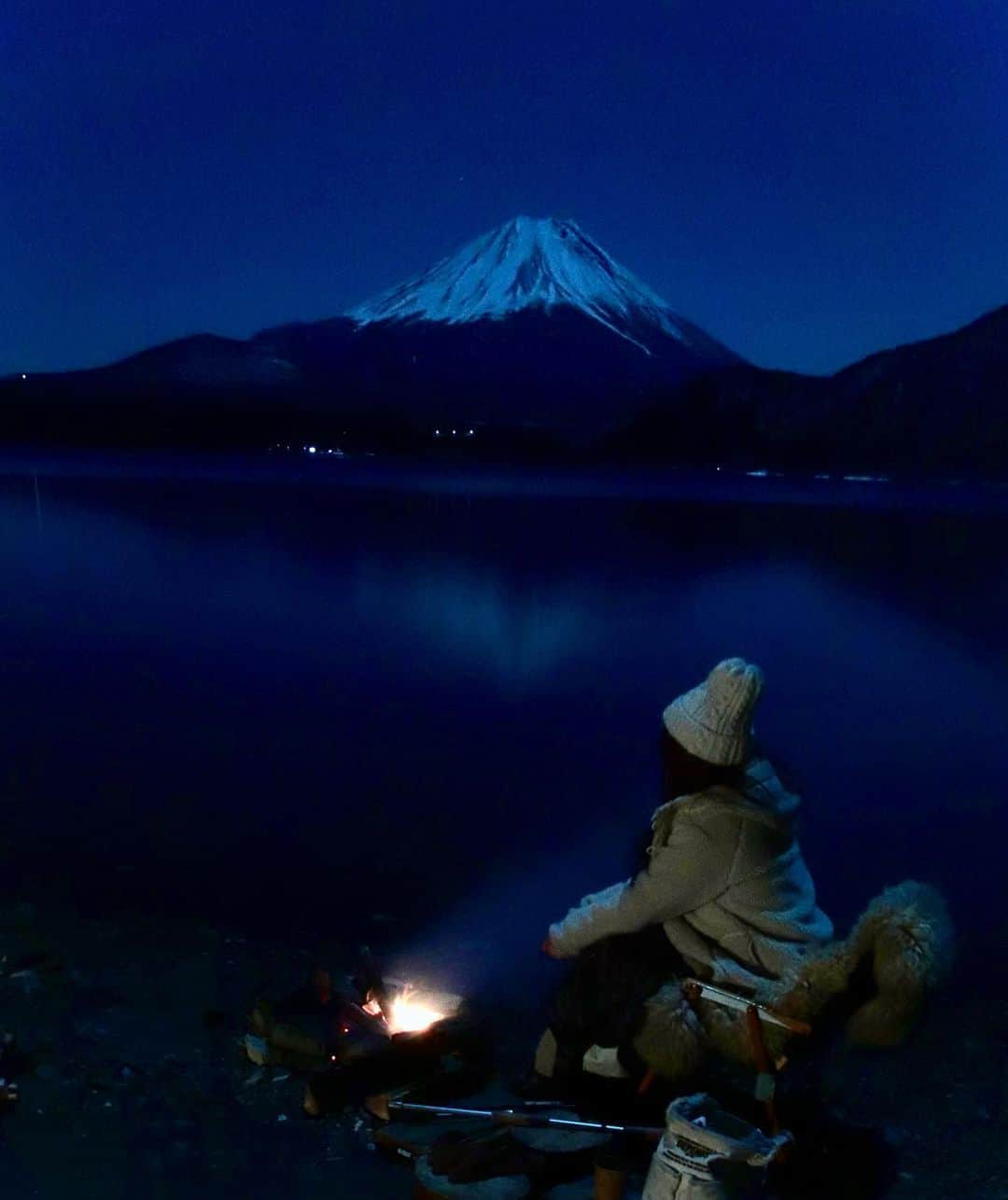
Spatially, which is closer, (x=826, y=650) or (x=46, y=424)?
(x=826, y=650)

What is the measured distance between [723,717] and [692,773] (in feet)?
0.60

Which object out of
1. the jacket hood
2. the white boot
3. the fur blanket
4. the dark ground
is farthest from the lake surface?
the white boot

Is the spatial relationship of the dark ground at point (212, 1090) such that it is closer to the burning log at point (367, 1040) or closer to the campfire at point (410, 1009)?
the burning log at point (367, 1040)

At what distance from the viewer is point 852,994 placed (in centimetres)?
350

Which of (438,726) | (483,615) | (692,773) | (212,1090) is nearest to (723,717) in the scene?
(692,773)

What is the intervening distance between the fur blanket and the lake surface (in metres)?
0.63

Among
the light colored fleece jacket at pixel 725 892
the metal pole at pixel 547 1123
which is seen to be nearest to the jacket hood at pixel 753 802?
the light colored fleece jacket at pixel 725 892

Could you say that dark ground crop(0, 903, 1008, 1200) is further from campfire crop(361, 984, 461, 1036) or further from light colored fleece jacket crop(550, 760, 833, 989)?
light colored fleece jacket crop(550, 760, 833, 989)

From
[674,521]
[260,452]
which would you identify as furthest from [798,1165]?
[260,452]

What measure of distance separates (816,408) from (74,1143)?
15982cm

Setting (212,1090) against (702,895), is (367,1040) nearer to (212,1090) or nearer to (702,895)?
(212,1090)

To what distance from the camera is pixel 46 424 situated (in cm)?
18050

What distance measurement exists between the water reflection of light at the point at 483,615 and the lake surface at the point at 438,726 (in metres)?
0.11

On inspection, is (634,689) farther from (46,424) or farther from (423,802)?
(46,424)
